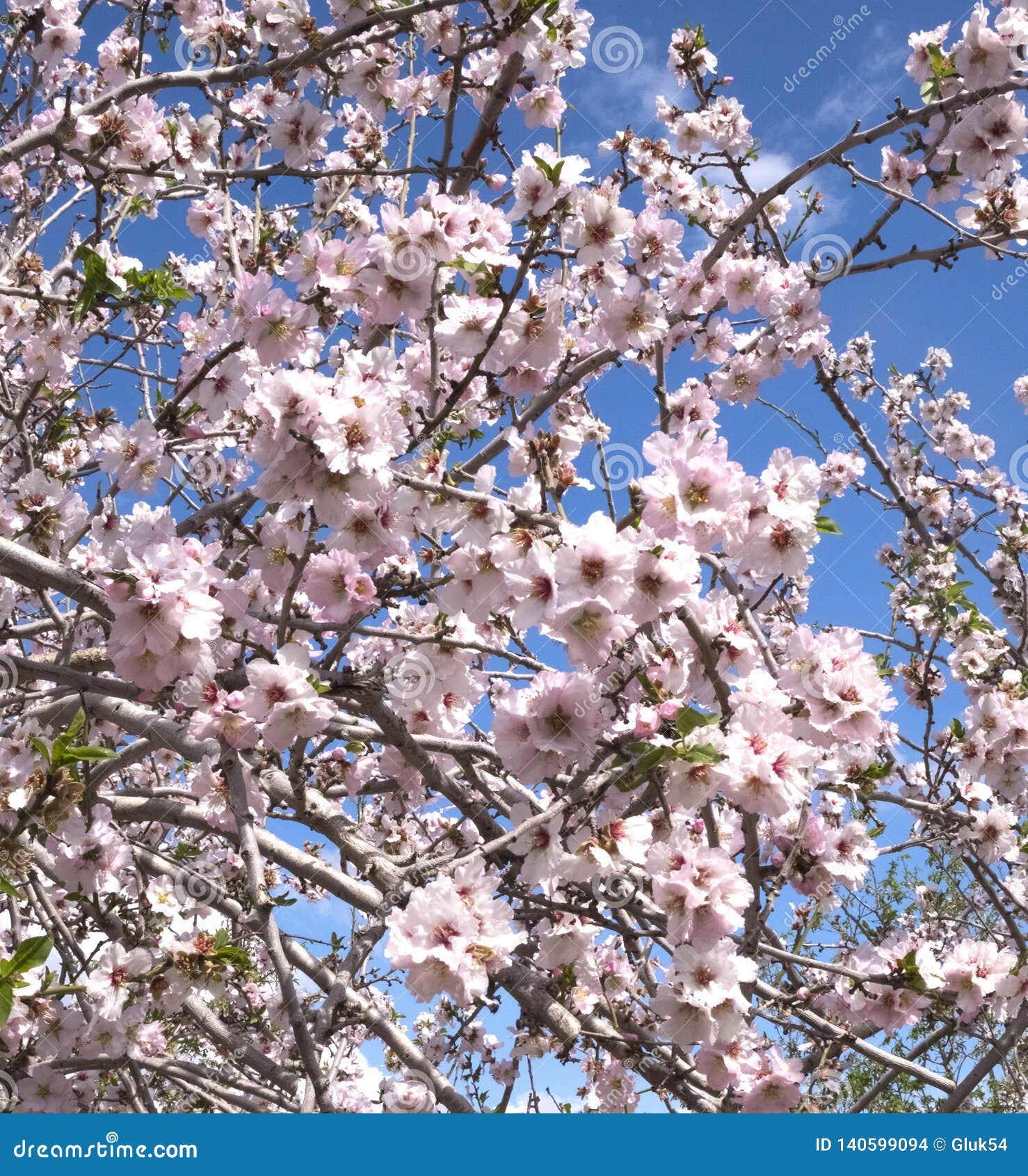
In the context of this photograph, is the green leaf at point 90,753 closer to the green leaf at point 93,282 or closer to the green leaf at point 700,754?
the green leaf at point 700,754

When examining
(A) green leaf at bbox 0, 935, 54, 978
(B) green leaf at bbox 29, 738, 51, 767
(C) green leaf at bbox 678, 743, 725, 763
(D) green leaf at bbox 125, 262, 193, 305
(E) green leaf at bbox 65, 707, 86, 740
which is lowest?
(A) green leaf at bbox 0, 935, 54, 978

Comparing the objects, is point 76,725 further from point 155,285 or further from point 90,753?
point 155,285

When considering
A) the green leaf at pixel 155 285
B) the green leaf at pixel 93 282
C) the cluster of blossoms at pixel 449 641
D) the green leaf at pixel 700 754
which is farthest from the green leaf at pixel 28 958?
the green leaf at pixel 155 285

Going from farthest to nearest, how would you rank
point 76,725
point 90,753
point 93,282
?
point 93,282
point 76,725
point 90,753

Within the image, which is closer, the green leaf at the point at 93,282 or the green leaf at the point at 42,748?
the green leaf at the point at 42,748

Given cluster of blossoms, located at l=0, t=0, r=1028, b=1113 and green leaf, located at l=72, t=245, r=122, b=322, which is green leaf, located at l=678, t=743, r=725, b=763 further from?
green leaf, located at l=72, t=245, r=122, b=322

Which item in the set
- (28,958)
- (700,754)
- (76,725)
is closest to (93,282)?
(76,725)

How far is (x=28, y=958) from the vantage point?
1.98 m

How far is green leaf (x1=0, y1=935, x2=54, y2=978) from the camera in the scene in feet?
6.47

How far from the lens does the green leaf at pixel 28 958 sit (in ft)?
6.47

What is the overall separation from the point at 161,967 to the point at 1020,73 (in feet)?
13.6

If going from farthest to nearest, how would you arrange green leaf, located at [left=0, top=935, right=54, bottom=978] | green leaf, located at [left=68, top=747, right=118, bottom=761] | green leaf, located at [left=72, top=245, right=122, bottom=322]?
1. green leaf, located at [left=72, top=245, right=122, bottom=322]
2. green leaf, located at [left=68, top=747, right=118, bottom=761]
3. green leaf, located at [left=0, top=935, right=54, bottom=978]

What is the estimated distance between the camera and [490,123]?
345 cm

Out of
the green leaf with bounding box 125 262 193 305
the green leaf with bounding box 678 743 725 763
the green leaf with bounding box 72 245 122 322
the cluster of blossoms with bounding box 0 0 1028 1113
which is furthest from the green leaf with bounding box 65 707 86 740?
the green leaf with bounding box 678 743 725 763
